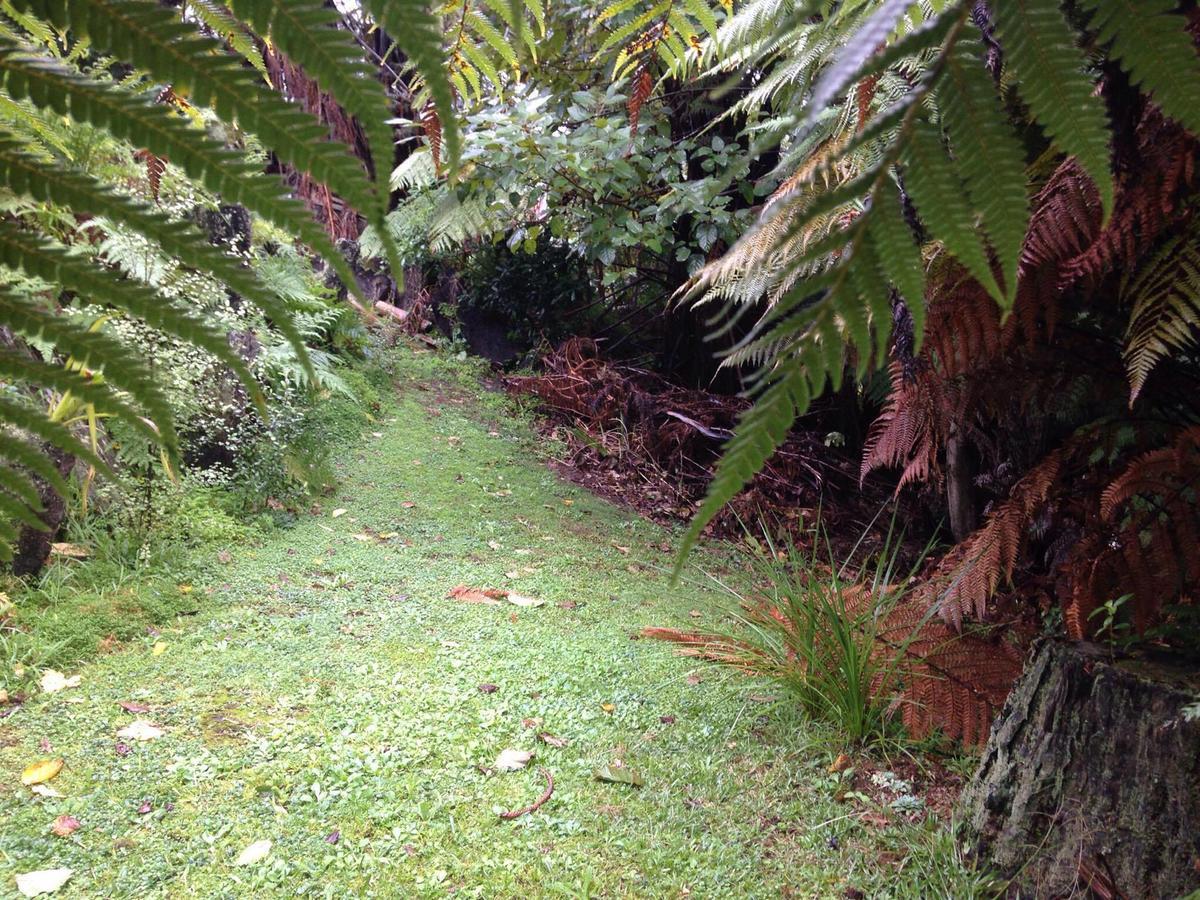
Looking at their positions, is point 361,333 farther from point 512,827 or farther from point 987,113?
point 987,113

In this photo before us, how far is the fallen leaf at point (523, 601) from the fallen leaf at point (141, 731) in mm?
1295

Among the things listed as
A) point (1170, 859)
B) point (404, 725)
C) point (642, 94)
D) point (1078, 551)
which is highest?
point (642, 94)

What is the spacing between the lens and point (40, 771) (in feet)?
5.40

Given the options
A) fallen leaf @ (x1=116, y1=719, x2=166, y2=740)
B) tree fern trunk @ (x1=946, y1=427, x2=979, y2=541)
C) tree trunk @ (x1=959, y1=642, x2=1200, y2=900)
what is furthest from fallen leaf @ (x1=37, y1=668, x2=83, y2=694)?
tree fern trunk @ (x1=946, y1=427, x2=979, y2=541)

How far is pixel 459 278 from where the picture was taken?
714cm

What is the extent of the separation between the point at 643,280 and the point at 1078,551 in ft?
15.7

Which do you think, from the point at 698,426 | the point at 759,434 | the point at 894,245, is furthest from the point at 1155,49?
the point at 698,426

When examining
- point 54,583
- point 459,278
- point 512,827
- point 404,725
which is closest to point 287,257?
point 459,278

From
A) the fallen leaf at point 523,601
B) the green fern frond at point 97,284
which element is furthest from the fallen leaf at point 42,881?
the fallen leaf at point 523,601

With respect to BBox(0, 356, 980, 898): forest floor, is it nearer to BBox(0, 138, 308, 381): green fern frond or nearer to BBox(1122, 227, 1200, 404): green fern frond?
BBox(1122, 227, 1200, 404): green fern frond

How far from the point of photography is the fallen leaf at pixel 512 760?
182 cm

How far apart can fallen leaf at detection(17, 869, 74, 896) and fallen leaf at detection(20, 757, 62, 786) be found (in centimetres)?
30

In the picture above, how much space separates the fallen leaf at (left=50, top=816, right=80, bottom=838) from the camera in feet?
4.89

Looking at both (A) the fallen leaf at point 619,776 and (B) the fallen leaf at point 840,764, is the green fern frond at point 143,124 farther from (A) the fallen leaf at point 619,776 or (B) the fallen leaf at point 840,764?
(B) the fallen leaf at point 840,764
